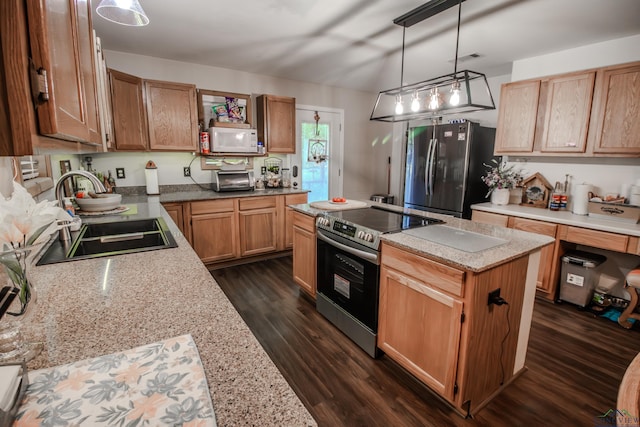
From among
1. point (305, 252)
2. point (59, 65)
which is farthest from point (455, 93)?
point (59, 65)

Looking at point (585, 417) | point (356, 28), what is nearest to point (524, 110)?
point (356, 28)

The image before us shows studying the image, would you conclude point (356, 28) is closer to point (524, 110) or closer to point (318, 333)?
point (524, 110)

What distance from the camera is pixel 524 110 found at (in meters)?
3.23

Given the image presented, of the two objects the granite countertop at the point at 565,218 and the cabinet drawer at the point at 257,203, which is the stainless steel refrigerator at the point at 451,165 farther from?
the cabinet drawer at the point at 257,203

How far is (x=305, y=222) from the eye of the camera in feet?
8.89

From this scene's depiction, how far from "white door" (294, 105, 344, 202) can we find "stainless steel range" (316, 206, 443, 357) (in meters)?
2.25

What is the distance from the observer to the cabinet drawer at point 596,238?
249cm

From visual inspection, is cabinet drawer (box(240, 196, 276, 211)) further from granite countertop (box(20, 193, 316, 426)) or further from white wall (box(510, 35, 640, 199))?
white wall (box(510, 35, 640, 199))

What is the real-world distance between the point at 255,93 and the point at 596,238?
4.02 meters

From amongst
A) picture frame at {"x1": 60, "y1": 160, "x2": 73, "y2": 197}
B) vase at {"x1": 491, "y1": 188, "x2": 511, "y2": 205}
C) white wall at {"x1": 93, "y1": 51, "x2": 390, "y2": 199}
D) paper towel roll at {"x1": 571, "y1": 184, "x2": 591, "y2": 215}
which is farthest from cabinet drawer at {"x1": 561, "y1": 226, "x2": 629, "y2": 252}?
picture frame at {"x1": 60, "y1": 160, "x2": 73, "y2": 197}

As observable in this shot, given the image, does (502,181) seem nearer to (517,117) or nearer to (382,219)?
(517,117)

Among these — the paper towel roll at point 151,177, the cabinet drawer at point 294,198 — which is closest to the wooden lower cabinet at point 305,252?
the cabinet drawer at point 294,198

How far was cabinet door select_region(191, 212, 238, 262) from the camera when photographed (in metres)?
3.41

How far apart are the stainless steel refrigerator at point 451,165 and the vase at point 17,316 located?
383 centimetres
